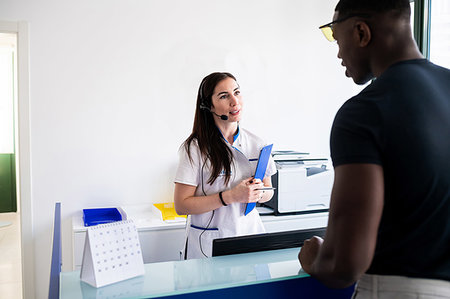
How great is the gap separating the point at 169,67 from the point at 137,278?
2250 mm

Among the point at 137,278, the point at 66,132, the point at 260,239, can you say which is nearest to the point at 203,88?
the point at 260,239

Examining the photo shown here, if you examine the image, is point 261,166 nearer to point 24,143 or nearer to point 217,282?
point 217,282

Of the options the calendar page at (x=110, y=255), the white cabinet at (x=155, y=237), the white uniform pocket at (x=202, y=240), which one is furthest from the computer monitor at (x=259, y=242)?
the white cabinet at (x=155, y=237)

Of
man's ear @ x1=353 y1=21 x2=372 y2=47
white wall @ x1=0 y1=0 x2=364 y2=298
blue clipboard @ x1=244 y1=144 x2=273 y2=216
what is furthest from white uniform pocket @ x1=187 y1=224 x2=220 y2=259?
white wall @ x1=0 y1=0 x2=364 y2=298

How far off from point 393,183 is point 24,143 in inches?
104

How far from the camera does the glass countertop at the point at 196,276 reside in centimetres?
100

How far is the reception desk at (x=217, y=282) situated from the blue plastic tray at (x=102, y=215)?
5.54ft

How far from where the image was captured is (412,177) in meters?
0.75

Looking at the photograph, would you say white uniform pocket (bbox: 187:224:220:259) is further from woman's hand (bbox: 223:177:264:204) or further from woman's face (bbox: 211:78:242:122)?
woman's face (bbox: 211:78:242:122)

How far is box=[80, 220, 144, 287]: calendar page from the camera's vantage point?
1027mm

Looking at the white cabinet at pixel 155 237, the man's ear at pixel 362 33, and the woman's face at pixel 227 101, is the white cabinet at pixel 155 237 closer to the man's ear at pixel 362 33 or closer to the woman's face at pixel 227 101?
the woman's face at pixel 227 101

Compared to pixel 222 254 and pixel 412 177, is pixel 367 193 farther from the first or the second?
pixel 222 254

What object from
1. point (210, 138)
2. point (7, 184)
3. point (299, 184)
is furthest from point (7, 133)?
point (210, 138)

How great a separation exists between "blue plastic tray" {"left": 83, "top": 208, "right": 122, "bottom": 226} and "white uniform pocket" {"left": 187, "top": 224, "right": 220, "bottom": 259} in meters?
1.09
